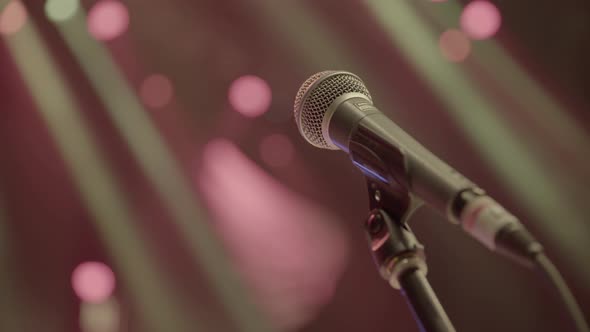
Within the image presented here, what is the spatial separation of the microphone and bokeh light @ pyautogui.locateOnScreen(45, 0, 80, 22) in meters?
1.34

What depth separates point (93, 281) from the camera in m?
1.95

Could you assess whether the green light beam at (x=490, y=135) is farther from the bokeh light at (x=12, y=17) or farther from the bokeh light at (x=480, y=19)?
the bokeh light at (x=12, y=17)

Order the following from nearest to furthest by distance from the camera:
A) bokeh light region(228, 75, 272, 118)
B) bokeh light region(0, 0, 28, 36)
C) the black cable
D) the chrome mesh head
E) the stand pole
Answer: the black cable
the stand pole
the chrome mesh head
bokeh light region(0, 0, 28, 36)
bokeh light region(228, 75, 272, 118)

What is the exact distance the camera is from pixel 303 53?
2.16 meters

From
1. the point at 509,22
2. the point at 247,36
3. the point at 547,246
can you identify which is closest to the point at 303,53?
the point at 247,36

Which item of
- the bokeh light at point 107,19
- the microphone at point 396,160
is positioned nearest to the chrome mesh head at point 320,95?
the microphone at point 396,160

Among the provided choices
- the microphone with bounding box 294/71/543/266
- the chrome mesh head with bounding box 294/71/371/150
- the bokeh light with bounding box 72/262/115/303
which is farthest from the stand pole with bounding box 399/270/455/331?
the bokeh light with bounding box 72/262/115/303

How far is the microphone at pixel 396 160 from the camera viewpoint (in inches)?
25.9

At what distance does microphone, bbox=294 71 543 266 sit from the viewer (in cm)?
66

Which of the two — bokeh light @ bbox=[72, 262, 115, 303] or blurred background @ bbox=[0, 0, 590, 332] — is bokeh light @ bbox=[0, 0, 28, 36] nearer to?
blurred background @ bbox=[0, 0, 590, 332]

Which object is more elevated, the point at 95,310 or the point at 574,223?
the point at 95,310

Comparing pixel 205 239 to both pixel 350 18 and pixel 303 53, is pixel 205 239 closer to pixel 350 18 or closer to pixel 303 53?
pixel 303 53

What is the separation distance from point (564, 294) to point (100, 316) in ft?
5.36

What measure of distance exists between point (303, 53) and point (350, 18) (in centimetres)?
21
